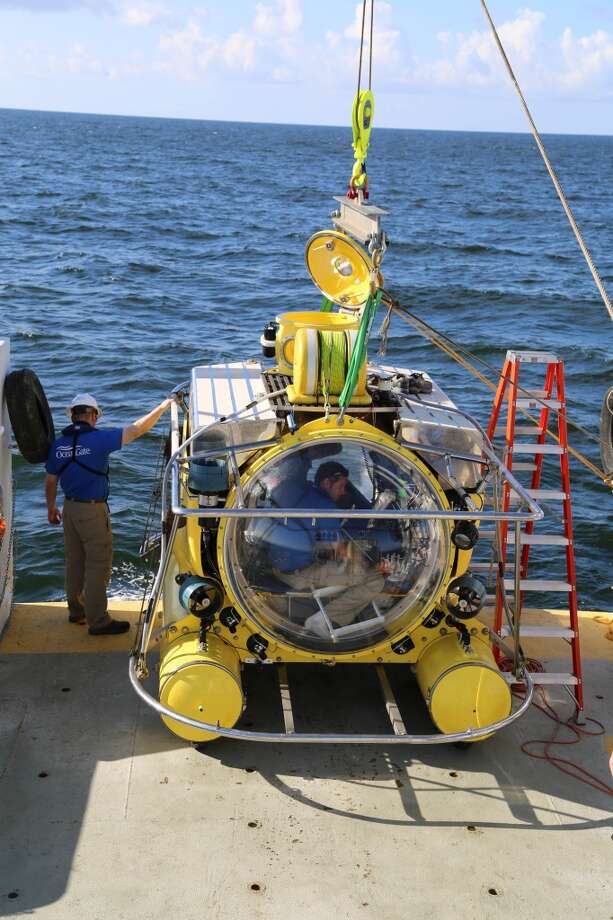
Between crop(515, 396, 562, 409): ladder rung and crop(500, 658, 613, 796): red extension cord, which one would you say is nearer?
crop(500, 658, 613, 796): red extension cord

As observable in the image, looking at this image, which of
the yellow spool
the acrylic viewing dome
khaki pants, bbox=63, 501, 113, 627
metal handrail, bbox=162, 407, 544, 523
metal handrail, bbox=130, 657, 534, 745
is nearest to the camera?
metal handrail, bbox=162, 407, 544, 523

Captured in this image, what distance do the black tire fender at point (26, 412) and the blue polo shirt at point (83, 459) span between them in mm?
269

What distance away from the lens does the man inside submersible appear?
21.9ft

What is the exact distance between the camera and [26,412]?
7773mm

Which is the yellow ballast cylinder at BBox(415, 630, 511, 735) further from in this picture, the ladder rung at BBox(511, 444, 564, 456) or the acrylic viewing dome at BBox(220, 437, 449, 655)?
the ladder rung at BBox(511, 444, 564, 456)

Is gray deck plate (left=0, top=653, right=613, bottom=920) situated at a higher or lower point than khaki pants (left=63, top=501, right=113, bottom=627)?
lower

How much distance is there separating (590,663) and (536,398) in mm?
2048

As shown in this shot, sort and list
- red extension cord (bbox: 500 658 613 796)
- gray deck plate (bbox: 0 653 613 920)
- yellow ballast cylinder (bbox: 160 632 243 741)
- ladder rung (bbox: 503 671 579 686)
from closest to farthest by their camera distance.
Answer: gray deck plate (bbox: 0 653 613 920)
yellow ballast cylinder (bbox: 160 632 243 741)
red extension cord (bbox: 500 658 613 796)
ladder rung (bbox: 503 671 579 686)

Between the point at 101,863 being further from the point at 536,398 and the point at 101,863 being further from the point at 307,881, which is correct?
the point at 536,398

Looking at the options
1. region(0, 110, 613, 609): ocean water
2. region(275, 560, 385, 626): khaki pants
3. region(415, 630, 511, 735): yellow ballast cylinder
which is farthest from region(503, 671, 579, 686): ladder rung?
region(0, 110, 613, 609): ocean water

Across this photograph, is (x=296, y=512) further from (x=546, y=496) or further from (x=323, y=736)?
(x=546, y=496)

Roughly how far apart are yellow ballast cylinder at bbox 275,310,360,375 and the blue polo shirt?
126 cm

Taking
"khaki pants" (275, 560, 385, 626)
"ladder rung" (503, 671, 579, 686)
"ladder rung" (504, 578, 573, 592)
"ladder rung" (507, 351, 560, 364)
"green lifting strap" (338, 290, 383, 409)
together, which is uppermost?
"green lifting strap" (338, 290, 383, 409)

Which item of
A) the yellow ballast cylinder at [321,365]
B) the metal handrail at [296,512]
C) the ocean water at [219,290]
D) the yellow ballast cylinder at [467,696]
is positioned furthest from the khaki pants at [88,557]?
the ocean water at [219,290]
